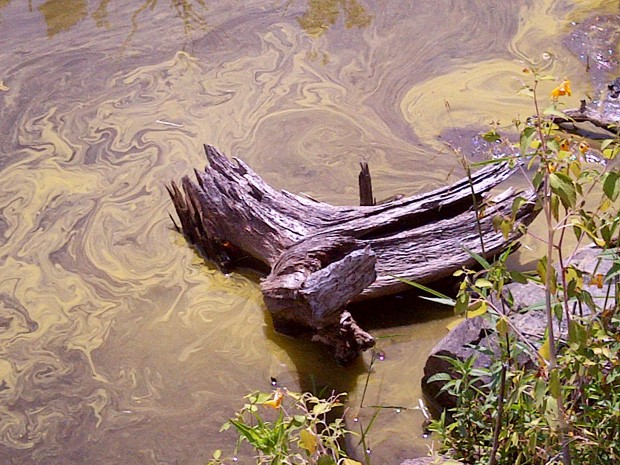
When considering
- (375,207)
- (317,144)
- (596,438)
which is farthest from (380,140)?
(596,438)

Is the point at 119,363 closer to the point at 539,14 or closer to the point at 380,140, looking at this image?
the point at 380,140

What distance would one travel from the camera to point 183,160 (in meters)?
3.00

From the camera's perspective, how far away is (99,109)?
10.7 feet

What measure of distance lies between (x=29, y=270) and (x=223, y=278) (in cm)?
60

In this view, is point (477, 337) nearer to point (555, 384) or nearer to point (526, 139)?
point (555, 384)

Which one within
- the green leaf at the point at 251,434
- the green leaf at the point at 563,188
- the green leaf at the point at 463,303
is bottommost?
the green leaf at the point at 251,434

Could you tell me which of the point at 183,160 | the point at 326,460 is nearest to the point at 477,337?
the point at 326,460

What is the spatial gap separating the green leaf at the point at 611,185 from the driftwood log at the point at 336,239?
2.95 feet

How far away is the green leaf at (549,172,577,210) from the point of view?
1057 millimetres

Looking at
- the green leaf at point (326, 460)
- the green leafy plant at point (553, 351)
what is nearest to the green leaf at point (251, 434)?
the green leaf at point (326, 460)

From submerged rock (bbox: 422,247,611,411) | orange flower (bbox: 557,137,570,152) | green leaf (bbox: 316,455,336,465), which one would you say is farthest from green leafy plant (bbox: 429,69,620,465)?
green leaf (bbox: 316,455,336,465)

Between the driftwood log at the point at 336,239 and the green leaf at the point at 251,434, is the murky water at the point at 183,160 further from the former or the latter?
the green leaf at the point at 251,434

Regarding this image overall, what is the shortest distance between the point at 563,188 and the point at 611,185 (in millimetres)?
83

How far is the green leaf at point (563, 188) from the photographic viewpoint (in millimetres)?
1057
